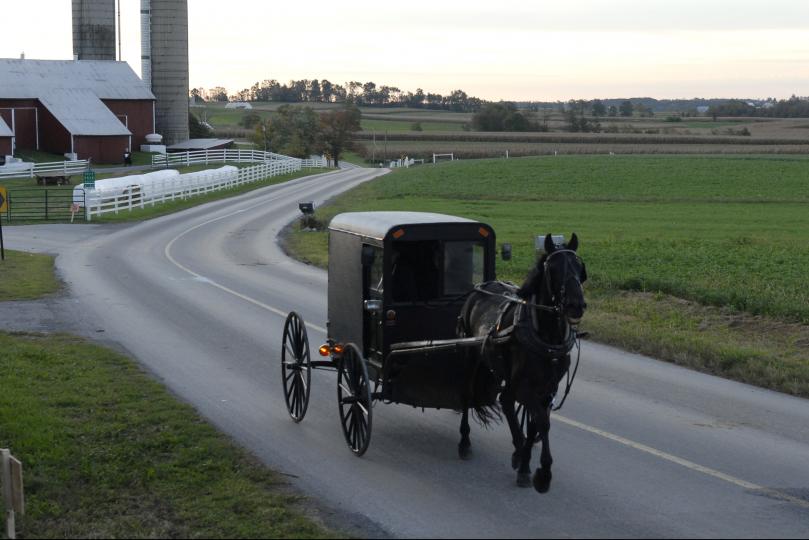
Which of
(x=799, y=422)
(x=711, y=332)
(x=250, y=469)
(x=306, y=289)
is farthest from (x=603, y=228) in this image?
(x=250, y=469)

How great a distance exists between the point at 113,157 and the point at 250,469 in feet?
245

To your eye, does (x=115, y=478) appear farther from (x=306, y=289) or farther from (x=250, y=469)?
(x=306, y=289)

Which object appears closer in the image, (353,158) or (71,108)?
(71,108)

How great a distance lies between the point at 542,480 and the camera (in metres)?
8.42

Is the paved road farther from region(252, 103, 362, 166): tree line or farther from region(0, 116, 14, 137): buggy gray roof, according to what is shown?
region(252, 103, 362, 166): tree line

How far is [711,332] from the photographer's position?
16.7 meters

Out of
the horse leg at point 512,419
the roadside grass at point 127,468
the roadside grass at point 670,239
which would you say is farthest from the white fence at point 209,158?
the horse leg at point 512,419

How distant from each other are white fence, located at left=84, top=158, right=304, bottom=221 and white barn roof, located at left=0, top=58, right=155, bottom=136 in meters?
15.0

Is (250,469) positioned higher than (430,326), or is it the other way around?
(430,326)

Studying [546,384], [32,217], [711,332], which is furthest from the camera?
[32,217]

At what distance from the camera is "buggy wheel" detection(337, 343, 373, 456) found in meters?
9.60

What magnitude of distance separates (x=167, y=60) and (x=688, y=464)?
87.1 m

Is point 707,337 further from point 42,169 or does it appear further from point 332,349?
point 42,169

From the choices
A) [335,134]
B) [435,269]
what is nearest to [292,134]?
[335,134]
